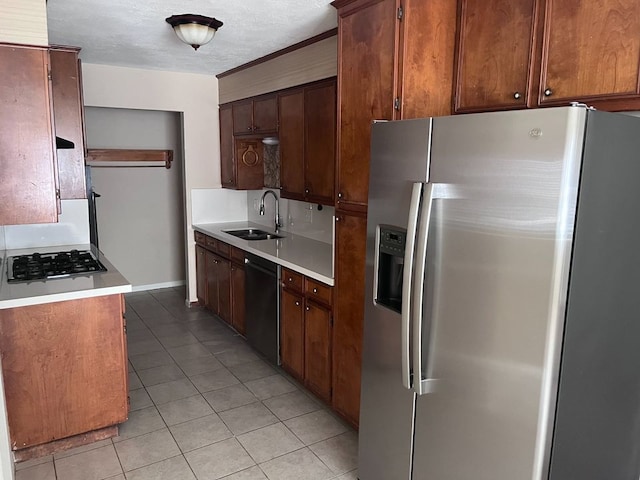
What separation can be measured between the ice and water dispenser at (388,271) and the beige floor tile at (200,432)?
1.43 meters

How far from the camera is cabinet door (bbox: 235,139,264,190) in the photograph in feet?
15.5

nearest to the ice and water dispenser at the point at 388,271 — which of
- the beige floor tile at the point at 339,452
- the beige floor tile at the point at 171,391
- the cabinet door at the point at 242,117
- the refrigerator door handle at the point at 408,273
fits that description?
the refrigerator door handle at the point at 408,273

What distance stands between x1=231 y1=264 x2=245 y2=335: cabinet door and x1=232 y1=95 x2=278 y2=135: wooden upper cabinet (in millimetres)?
1242

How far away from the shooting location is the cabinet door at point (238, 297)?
4062 mm

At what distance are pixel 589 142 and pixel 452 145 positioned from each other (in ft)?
1.39

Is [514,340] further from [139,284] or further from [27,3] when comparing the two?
[139,284]

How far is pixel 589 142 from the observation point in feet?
4.42

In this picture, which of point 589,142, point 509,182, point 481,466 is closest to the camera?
point 589,142

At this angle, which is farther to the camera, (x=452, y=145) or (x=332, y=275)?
(x=332, y=275)

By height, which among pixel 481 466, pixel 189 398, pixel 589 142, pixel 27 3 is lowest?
pixel 189 398

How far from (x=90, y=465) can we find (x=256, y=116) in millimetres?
2946

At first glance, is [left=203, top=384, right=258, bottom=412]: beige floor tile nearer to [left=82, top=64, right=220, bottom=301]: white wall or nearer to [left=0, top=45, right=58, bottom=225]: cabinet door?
[left=0, top=45, right=58, bottom=225]: cabinet door

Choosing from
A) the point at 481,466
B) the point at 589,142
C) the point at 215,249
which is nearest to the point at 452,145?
the point at 589,142

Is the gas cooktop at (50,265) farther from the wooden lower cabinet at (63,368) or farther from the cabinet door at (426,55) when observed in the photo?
the cabinet door at (426,55)
